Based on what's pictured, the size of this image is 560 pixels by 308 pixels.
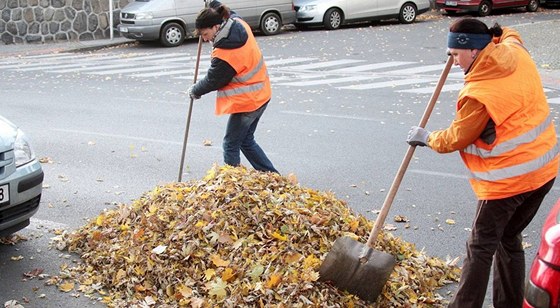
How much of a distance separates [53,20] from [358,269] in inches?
808

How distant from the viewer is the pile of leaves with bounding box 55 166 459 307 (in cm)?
487

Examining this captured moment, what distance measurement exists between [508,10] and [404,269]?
2557cm

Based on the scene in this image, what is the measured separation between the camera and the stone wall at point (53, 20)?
75.8 ft

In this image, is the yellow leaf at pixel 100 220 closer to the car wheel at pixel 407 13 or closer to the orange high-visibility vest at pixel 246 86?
the orange high-visibility vest at pixel 246 86

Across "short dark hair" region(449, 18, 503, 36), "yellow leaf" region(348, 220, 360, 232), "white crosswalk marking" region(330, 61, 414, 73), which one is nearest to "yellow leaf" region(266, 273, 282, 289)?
"yellow leaf" region(348, 220, 360, 232)

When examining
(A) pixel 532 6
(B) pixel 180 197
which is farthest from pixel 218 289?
(A) pixel 532 6

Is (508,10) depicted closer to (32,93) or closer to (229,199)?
(32,93)

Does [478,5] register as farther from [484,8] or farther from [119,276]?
[119,276]

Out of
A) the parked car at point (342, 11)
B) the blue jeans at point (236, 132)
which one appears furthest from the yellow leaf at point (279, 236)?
the parked car at point (342, 11)

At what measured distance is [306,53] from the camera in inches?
762

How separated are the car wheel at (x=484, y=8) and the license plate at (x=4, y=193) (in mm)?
23445

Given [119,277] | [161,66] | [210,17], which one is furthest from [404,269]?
[161,66]

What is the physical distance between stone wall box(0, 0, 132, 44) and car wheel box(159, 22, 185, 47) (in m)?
3.11

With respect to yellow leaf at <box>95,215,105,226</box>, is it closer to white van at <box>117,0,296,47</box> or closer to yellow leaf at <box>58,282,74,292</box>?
yellow leaf at <box>58,282,74,292</box>
